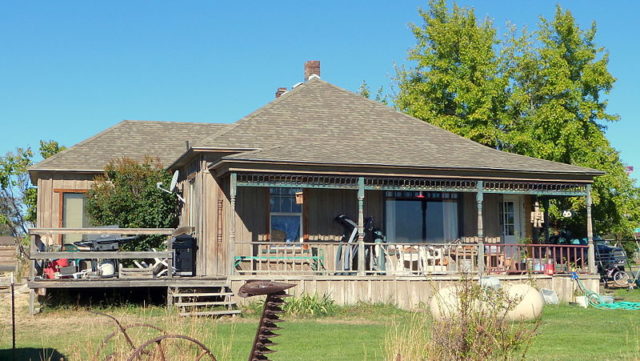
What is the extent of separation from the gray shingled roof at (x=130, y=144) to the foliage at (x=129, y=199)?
1.00 meters

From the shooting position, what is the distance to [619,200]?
28766 millimetres

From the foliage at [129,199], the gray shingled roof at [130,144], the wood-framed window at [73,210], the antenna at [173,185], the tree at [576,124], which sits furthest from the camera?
the tree at [576,124]

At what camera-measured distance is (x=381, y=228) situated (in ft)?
66.2

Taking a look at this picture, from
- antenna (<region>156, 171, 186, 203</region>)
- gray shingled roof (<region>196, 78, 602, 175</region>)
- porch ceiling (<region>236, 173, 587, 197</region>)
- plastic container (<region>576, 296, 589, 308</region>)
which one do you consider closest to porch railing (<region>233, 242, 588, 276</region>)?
plastic container (<region>576, 296, 589, 308</region>)

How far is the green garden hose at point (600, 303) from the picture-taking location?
17592mm

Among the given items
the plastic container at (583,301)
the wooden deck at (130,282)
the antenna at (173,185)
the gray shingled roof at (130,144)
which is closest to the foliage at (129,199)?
the antenna at (173,185)

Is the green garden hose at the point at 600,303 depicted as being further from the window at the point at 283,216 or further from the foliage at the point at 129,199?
the foliage at the point at 129,199

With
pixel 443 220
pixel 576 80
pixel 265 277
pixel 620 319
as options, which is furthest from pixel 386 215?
pixel 576 80

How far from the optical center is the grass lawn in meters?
10.5

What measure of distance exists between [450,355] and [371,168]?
10.6 m

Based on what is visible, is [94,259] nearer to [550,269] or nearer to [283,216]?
[283,216]

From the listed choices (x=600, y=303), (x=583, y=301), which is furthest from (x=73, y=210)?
(x=600, y=303)

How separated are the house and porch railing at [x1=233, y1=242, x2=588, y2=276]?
0.12 feet

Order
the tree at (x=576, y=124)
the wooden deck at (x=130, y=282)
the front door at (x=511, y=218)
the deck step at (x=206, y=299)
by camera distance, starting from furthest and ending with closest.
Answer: the tree at (x=576, y=124) < the front door at (x=511, y=218) < the wooden deck at (x=130, y=282) < the deck step at (x=206, y=299)
